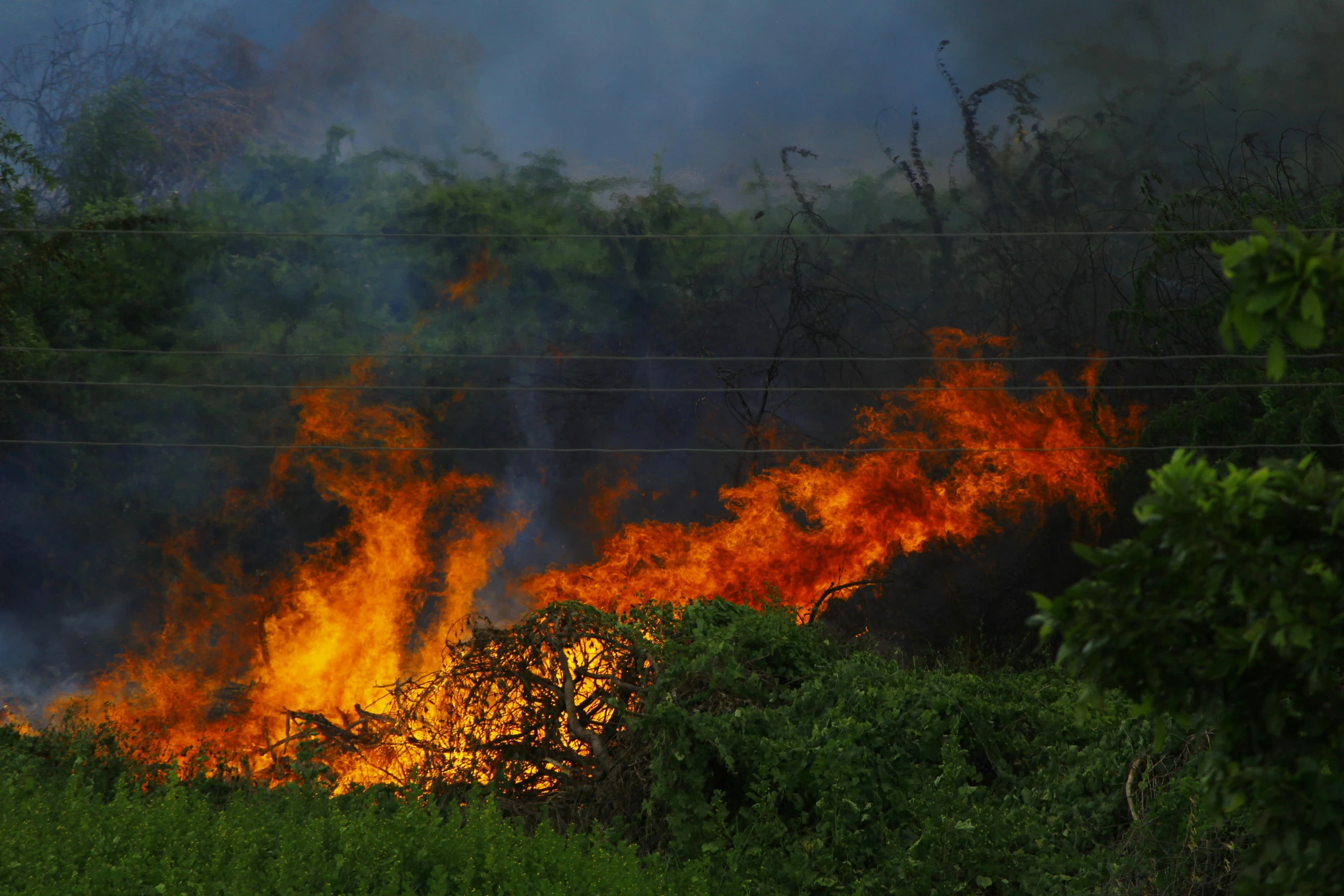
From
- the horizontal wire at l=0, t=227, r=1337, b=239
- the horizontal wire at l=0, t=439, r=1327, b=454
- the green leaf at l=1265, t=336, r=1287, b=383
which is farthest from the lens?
the horizontal wire at l=0, t=439, r=1327, b=454

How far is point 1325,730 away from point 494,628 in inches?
321

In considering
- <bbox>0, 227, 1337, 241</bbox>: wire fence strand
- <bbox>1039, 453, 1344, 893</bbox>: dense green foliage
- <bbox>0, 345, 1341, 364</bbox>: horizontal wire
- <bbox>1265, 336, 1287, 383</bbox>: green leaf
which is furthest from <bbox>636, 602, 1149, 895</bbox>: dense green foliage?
<bbox>0, 345, 1341, 364</bbox>: horizontal wire

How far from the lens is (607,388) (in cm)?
1902

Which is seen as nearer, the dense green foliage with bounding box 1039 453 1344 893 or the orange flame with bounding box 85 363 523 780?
the dense green foliage with bounding box 1039 453 1344 893

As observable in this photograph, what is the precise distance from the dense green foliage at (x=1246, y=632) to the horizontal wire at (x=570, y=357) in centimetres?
1284

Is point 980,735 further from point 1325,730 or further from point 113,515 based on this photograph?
point 113,515

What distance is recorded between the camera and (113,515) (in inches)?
740

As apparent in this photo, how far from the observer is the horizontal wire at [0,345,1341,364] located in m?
17.2

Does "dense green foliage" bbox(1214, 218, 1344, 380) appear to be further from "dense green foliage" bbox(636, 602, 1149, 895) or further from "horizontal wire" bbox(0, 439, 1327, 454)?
"horizontal wire" bbox(0, 439, 1327, 454)

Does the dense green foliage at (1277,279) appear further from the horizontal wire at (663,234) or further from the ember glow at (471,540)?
the ember glow at (471,540)

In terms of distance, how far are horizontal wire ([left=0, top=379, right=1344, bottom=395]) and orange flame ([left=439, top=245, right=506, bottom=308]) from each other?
5.26ft

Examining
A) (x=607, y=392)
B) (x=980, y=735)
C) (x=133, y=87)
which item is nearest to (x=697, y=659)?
(x=980, y=735)

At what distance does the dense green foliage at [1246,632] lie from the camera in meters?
3.40

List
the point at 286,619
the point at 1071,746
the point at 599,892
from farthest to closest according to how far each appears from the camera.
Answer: the point at 286,619, the point at 1071,746, the point at 599,892
